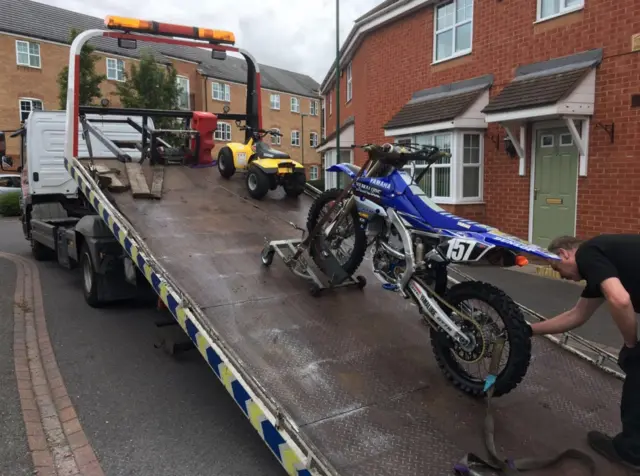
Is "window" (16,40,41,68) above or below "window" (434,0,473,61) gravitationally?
above

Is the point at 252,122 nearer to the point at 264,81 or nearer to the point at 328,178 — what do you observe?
the point at 328,178

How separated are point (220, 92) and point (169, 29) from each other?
1391 inches

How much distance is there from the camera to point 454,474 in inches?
103

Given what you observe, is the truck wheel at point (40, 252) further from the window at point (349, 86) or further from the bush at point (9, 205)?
the bush at point (9, 205)

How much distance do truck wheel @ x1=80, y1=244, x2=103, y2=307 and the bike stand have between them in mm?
2717

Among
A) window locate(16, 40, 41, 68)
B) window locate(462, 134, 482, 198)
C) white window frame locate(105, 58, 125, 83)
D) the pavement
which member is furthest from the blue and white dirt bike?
white window frame locate(105, 58, 125, 83)

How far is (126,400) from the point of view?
14.3 feet

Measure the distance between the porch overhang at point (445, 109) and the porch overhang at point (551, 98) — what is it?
75 centimetres

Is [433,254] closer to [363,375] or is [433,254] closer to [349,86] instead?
[363,375]

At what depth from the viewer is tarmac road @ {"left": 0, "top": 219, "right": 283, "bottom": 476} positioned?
3.45 m

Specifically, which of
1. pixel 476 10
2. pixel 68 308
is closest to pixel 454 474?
pixel 68 308

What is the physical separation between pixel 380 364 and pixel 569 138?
7.42m

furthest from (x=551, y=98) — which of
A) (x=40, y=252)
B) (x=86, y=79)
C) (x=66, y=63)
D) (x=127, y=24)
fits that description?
(x=66, y=63)

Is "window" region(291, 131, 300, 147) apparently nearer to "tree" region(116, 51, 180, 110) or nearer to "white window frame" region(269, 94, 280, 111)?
"white window frame" region(269, 94, 280, 111)
